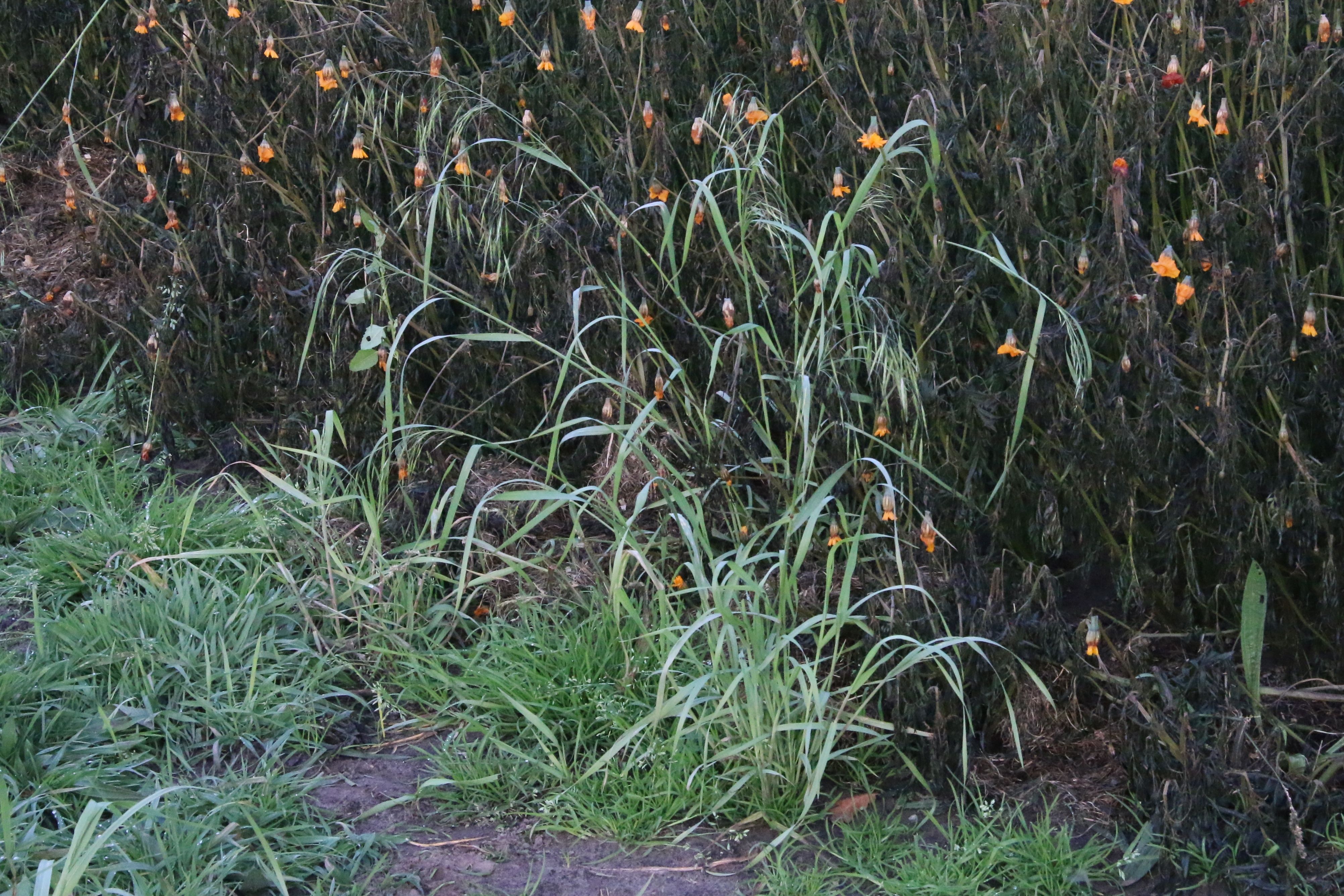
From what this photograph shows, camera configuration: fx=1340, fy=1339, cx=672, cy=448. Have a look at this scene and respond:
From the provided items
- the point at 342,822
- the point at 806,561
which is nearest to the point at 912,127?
the point at 806,561

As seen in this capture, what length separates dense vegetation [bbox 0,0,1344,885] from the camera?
7.98ft

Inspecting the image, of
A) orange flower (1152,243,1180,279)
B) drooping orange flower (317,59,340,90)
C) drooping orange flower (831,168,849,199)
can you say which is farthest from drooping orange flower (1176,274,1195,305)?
drooping orange flower (317,59,340,90)

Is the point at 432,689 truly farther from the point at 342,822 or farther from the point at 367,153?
the point at 367,153

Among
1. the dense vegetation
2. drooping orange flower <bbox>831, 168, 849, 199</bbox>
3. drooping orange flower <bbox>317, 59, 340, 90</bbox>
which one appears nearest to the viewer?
the dense vegetation

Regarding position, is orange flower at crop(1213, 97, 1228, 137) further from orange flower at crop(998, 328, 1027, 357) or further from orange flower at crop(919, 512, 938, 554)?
orange flower at crop(919, 512, 938, 554)

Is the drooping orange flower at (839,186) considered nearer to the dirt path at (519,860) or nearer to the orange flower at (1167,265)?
the orange flower at (1167,265)

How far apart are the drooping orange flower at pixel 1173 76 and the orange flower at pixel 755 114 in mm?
785

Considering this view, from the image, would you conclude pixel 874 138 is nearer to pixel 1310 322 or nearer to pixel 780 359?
pixel 780 359

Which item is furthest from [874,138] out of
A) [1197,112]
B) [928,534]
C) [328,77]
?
[328,77]

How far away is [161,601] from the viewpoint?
2869 millimetres

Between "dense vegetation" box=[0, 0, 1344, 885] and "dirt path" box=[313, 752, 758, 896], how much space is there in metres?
0.09

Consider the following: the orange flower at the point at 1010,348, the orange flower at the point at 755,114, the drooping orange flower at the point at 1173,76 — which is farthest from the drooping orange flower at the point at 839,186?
the drooping orange flower at the point at 1173,76

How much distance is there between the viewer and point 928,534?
2.47 metres

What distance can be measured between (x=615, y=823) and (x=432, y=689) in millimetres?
551
